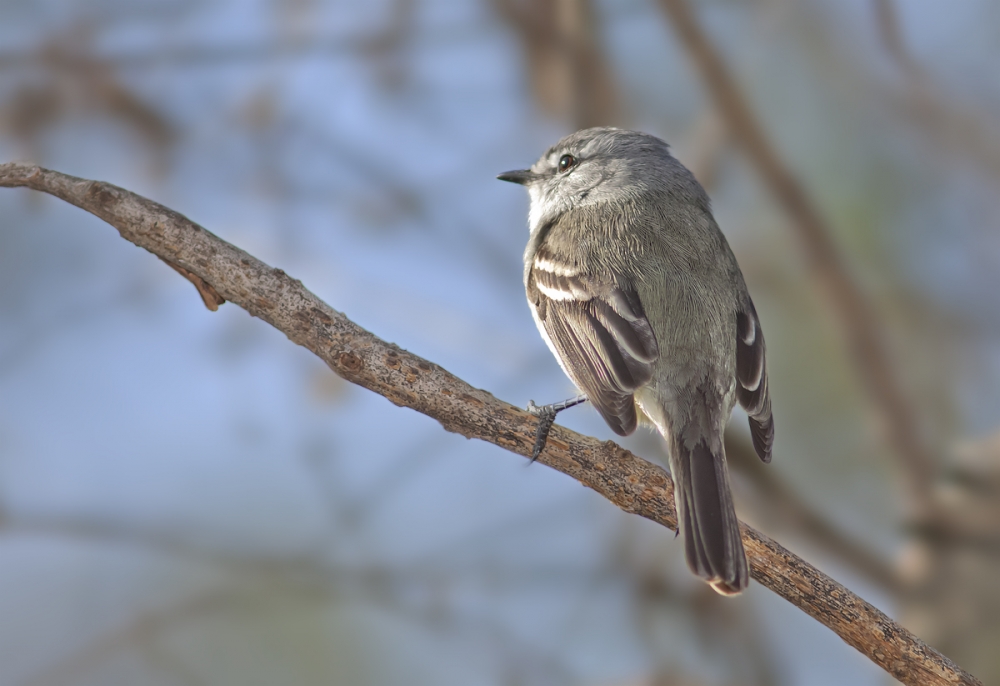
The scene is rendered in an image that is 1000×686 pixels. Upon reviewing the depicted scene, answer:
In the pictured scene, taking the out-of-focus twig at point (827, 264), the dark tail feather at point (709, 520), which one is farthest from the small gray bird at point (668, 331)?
the out-of-focus twig at point (827, 264)

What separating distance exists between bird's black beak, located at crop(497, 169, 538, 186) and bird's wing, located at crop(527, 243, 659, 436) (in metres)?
1.06

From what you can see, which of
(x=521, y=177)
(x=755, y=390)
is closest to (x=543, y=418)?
(x=755, y=390)

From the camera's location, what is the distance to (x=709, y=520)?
237cm

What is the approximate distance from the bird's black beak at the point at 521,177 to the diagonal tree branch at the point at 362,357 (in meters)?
1.97

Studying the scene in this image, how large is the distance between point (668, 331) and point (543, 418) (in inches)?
25.6

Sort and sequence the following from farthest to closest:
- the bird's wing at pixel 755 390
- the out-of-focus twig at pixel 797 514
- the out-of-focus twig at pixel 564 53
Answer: the out-of-focus twig at pixel 564 53 → the out-of-focus twig at pixel 797 514 → the bird's wing at pixel 755 390

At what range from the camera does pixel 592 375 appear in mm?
2852

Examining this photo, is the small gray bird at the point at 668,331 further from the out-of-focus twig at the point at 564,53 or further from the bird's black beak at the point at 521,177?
the out-of-focus twig at the point at 564,53

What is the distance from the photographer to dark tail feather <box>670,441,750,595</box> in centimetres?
229

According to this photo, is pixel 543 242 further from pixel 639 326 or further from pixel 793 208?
pixel 793 208

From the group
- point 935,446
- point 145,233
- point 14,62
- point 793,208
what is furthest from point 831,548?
point 14,62

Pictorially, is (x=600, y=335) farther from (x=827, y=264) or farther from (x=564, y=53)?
(x=564, y=53)

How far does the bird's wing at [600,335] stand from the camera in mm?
2766

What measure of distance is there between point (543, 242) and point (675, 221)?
547mm
